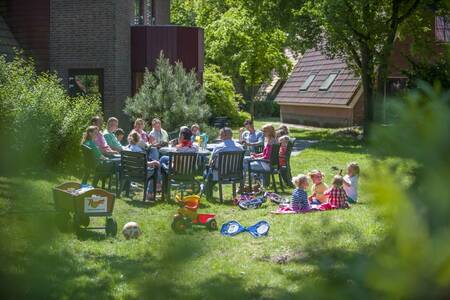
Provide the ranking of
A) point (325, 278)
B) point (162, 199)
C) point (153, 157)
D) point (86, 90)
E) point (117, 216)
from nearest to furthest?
point (325, 278), point (117, 216), point (162, 199), point (153, 157), point (86, 90)

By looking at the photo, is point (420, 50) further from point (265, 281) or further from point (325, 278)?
point (325, 278)

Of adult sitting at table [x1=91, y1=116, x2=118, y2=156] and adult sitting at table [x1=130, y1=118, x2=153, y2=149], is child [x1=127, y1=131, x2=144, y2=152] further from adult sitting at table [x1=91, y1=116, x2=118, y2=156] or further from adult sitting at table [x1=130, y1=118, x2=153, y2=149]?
adult sitting at table [x1=91, y1=116, x2=118, y2=156]

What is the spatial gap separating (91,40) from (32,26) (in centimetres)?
202

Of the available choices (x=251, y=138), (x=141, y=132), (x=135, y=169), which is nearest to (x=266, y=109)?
(x=251, y=138)

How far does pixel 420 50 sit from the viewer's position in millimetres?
25312

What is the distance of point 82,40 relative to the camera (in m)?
21.9

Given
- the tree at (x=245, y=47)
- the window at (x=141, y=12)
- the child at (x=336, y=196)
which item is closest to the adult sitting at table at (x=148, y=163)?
the child at (x=336, y=196)

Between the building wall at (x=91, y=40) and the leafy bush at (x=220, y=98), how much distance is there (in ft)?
40.8

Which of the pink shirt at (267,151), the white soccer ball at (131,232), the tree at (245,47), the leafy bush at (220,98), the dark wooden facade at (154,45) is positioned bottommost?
the white soccer ball at (131,232)

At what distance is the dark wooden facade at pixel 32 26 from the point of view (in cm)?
2208

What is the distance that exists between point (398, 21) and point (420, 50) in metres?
1.74

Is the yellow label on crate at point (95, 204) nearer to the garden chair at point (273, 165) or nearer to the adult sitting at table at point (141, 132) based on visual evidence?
the adult sitting at table at point (141, 132)

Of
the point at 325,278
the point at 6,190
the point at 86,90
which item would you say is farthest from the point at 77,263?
the point at 86,90

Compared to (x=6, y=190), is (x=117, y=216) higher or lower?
lower
